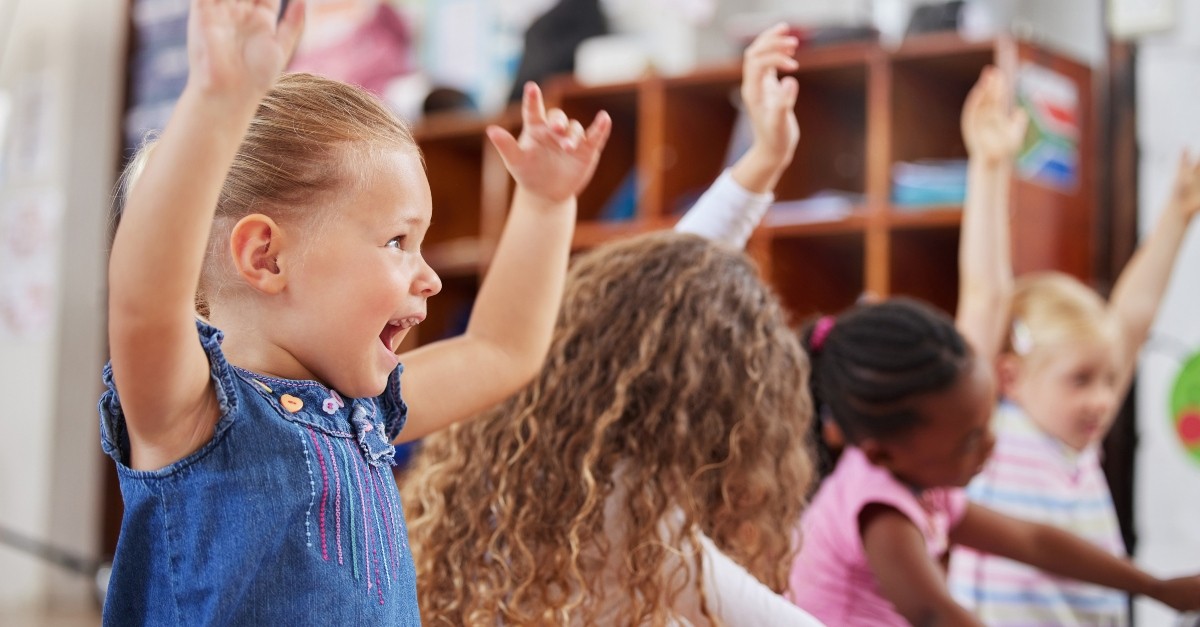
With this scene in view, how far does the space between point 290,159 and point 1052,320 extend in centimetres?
164

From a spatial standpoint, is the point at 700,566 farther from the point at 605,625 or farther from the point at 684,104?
the point at 684,104

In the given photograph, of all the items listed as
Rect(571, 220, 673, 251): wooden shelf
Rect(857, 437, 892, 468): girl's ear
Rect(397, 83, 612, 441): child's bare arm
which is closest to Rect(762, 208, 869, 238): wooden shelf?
Rect(571, 220, 673, 251): wooden shelf

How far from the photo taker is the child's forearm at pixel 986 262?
2.14 metres

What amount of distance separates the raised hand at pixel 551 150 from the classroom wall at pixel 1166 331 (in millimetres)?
1665

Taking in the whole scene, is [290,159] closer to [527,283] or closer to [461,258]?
[527,283]

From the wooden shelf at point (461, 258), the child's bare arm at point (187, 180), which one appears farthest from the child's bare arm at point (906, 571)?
the wooden shelf at point (461, 258)

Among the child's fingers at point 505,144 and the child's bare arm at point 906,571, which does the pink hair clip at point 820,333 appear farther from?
the child's fingers at point 505,144

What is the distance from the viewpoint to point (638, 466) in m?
1.14

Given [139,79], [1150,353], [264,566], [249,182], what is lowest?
[1150,353]

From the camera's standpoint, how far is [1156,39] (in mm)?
2518

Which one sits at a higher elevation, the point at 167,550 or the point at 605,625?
the point at 167,550

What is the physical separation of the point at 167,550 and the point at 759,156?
83cm

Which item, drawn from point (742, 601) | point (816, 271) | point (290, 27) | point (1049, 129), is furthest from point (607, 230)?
point (290, 27)

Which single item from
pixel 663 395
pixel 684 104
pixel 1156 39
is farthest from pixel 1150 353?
pixel 663 395
